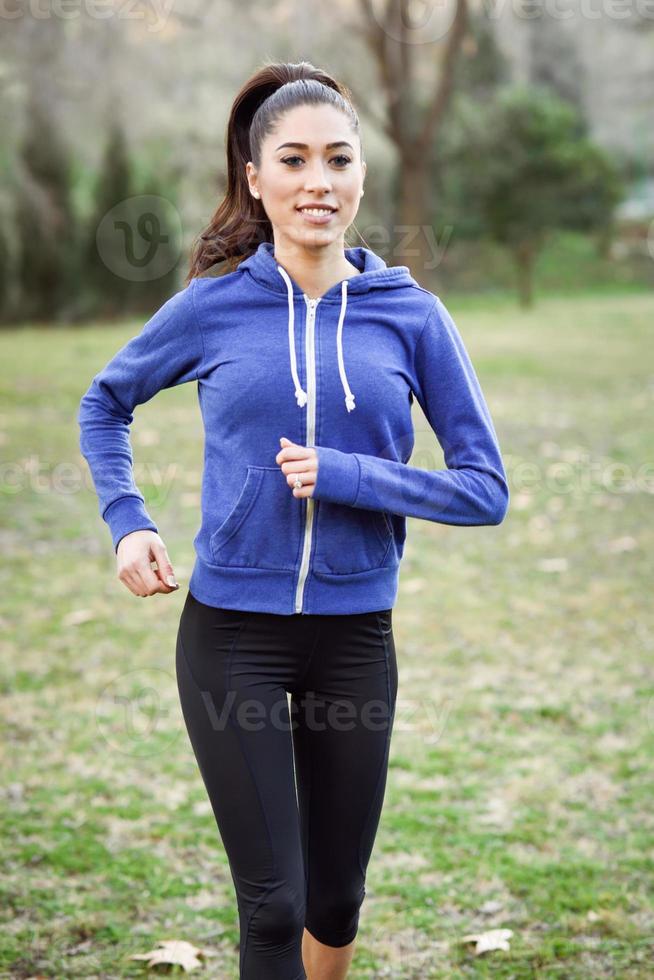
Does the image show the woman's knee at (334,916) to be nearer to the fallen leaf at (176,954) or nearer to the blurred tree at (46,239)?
the fallen leaf at (176,954)

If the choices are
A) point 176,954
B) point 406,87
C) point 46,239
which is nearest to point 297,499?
point 176,954

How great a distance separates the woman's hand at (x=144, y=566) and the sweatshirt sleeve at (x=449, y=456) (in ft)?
1.24

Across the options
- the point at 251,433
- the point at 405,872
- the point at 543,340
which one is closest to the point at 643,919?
the point at 405,872

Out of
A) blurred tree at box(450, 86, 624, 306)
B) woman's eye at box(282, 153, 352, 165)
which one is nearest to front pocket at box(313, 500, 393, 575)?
woman's eye at box(282, 153, 352, 165)

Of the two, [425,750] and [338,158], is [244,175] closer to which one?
[338,158]

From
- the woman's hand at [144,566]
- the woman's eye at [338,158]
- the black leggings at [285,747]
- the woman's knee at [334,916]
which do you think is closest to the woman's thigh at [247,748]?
the black leggings at [285,747]

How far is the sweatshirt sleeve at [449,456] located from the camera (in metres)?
2.08

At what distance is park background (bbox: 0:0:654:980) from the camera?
3246 millimetres

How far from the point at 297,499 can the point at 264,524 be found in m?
0.07

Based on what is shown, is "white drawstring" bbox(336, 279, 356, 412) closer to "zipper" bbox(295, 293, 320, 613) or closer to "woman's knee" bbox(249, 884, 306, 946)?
"zipper" bbox(295, 293, 320, 613)

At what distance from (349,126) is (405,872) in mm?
2215

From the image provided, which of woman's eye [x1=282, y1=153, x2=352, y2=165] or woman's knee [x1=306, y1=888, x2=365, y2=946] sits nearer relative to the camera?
woman's eye [x1=282, y1=153, x2=352, y2=165]

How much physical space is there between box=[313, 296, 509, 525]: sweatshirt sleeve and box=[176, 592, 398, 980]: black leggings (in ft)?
0.83

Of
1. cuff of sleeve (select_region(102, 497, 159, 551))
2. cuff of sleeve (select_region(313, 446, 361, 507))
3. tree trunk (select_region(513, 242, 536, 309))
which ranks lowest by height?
cuff of sleeve (select_region(102, 497, 159, 551))
